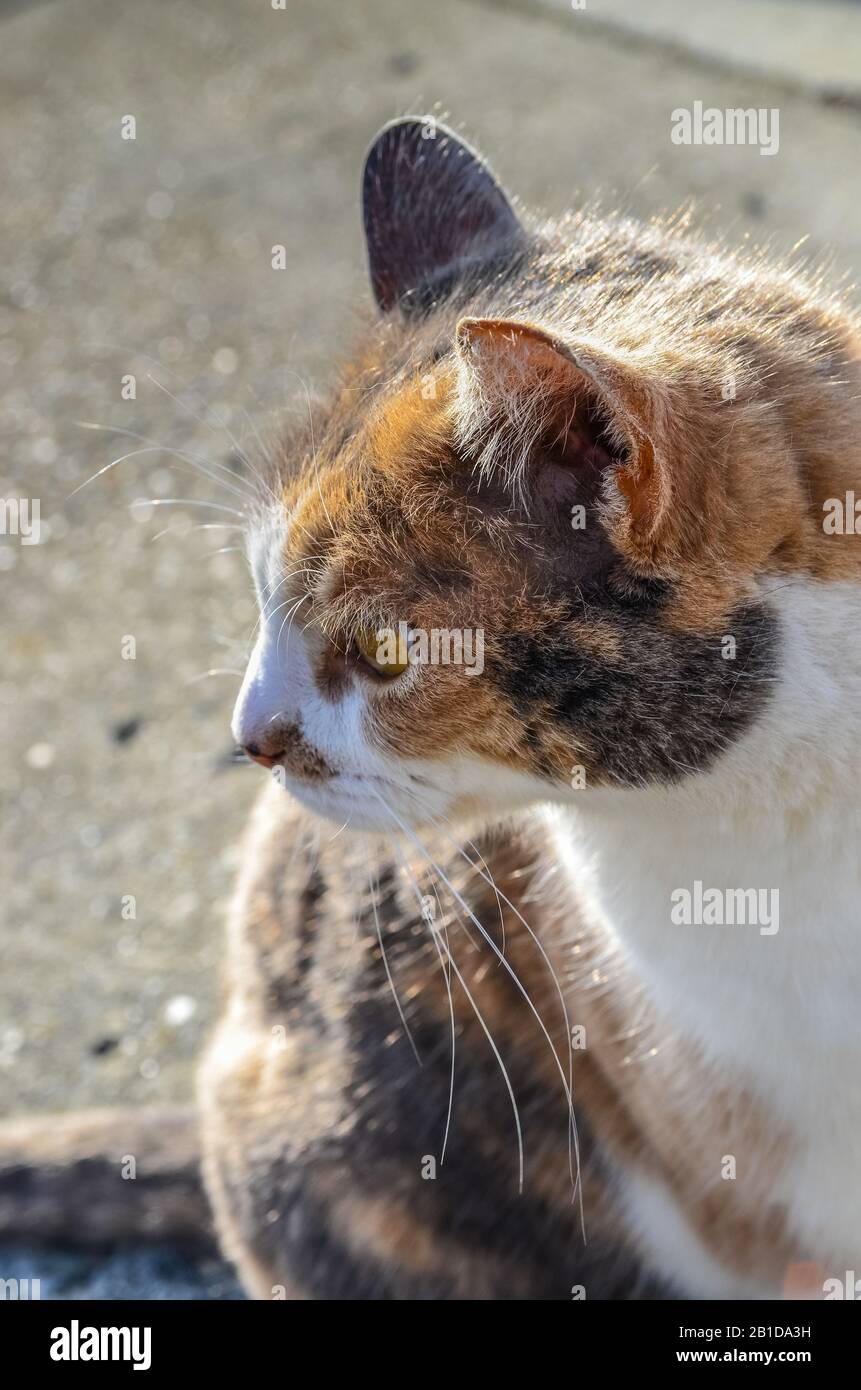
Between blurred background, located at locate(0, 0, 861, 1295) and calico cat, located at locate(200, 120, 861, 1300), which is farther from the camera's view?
Answer: blurred background, located at locate(0, 0, 861, 1295)

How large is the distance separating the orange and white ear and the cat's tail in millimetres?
1560

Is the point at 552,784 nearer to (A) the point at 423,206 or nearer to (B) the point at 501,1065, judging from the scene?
(B) the point at 501,1065

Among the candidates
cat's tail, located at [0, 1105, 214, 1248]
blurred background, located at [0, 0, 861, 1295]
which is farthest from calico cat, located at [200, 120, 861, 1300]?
blurred background, located at [0, 0, 861, 1295]

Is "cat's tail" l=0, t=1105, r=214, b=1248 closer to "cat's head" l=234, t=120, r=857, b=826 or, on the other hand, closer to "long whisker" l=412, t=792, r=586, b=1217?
"long whisker" l=412, t=792, r=586, b=1217

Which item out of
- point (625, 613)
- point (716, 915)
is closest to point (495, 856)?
point (716, 915)

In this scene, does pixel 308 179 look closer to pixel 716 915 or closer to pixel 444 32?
pixel 444 32

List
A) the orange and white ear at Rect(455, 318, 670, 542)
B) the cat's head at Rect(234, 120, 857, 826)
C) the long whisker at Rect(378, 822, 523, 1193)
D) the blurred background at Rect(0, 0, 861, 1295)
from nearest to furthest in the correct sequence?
the orange and white ear at Rect(455, 318, 670, 542) → the cat's head at Rect(234, 120, 857, 826) → the long whisker at Rect(378, 822, 523, 1193) → the blurred background at Rect(0, 0, 861, 1295)

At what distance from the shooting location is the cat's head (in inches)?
56.4

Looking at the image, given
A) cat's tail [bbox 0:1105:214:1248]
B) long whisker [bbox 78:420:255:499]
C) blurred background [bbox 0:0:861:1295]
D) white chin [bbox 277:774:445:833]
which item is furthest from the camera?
blurred background [bbox 0:0:861:1295]

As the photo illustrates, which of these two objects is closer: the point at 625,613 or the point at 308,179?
the point at 625,613

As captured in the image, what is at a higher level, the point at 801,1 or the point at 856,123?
the point at 801,1

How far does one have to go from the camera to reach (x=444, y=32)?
18.7 feet

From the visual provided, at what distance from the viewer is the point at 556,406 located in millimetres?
1412
